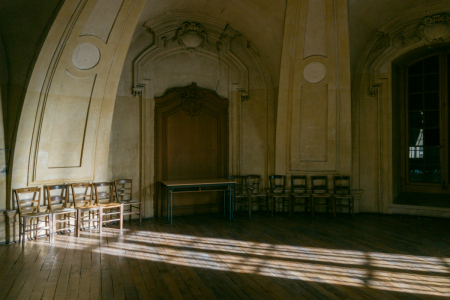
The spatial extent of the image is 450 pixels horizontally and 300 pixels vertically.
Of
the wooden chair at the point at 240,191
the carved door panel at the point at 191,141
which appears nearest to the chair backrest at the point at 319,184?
the wooden chair at the point at 240,191

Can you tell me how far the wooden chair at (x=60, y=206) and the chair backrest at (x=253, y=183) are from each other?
3.81 m

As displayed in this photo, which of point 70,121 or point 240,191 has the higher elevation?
point 70,121

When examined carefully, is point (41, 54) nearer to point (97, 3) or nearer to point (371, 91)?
point (97, 3)

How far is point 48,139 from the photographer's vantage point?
19.0ft

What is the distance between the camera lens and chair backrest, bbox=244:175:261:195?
797 centimetres

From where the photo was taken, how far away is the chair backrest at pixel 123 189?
682cm

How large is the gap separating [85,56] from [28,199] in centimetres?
263

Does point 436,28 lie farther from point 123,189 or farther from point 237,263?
point 123,189

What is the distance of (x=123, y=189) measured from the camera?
6.88m

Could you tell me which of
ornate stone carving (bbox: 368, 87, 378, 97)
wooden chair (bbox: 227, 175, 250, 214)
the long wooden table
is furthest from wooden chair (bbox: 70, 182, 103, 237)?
ornate stone carving (bbox: 368, 87, 378, 97)

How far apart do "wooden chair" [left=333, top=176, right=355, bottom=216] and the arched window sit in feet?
5.03

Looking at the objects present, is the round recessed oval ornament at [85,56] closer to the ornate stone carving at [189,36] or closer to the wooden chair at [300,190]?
the ornate stone carving at [189,36]

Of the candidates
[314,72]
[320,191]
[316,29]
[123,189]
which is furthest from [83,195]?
[316,29]

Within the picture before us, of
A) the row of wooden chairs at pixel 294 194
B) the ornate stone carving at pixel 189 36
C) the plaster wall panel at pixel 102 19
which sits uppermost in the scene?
the ornate stone carving at pixel 189 36
